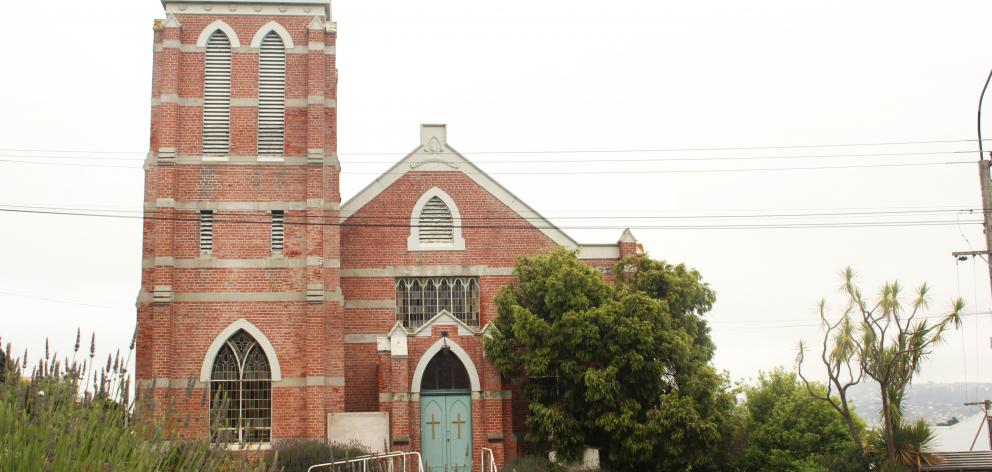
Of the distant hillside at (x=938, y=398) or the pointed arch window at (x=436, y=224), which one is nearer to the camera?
the pointed arch window at (x=436, y=224)

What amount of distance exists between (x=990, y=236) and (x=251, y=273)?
16.6 metres

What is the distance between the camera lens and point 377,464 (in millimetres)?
18922

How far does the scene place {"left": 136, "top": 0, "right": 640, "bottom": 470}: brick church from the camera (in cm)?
2575

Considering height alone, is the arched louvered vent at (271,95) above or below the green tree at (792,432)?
above

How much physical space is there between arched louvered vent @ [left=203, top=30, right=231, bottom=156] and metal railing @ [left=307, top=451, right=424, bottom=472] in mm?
9035

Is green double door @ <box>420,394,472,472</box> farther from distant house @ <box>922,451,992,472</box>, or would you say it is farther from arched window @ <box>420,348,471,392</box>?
distant house @ <box>922,451,992,472</box>

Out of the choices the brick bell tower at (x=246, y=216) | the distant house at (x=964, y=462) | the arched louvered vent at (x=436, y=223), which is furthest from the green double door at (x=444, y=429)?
the distant house at (x=964, y=462)

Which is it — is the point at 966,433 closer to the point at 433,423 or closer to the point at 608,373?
the point at 608,373

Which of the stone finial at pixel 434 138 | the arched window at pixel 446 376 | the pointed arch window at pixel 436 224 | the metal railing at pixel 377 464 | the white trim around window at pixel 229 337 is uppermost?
the stone finial at pixel 434 138

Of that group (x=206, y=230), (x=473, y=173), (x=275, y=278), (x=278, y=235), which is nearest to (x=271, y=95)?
(x=278, y=235)

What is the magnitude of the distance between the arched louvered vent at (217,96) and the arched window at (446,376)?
7.62 metres

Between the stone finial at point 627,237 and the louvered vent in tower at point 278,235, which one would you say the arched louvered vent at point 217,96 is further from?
the stone finial at point 627,237

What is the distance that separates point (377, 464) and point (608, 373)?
779cm

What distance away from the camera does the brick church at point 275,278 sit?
25750 mm
